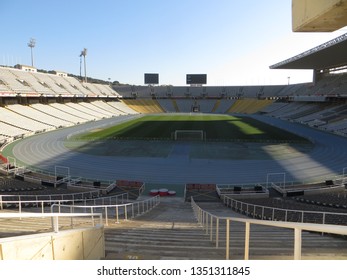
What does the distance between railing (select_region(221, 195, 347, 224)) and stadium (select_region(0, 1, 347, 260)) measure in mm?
72

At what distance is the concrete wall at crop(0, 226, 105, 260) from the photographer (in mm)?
3195

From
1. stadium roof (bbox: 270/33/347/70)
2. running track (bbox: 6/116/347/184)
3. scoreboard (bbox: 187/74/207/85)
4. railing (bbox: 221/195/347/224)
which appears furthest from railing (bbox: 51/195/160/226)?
scoreboard (bbox: 187/74/207/85)

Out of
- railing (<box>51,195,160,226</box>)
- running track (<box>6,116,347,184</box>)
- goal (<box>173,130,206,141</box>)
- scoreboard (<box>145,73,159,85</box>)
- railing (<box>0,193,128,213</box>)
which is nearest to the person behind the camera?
railing (<box>51,195,160,226</box>)

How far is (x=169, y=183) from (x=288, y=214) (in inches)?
441

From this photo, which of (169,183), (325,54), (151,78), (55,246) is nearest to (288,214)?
(169,183)

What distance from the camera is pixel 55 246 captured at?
3730 millimetres

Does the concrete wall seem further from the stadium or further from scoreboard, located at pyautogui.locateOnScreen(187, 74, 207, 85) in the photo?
scoreboard, located at pyautogui.locateOnScreen(187, 74, 207, 85)

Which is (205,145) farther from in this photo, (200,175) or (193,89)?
(193,89)

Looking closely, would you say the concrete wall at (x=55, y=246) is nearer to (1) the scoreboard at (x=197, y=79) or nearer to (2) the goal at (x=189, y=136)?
(2) the goal at (x=189, y=136)

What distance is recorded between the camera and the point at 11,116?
4722 cm

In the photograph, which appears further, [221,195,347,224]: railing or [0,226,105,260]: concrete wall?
[221,195,347,224]: railing
